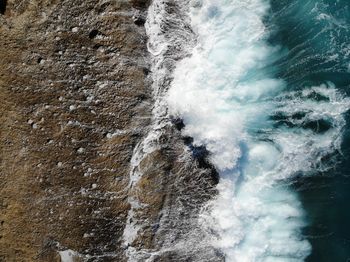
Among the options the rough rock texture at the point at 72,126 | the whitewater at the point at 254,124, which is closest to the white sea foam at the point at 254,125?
the whitewater at the point at 254,124

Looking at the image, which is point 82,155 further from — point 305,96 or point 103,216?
point 305,96

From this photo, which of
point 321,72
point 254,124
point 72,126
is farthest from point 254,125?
point 72,126

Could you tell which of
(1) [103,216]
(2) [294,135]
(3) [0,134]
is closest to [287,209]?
(2) [294,135]

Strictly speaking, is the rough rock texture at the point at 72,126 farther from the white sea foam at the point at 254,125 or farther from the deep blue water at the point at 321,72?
the deep blue water at the point at 321,72

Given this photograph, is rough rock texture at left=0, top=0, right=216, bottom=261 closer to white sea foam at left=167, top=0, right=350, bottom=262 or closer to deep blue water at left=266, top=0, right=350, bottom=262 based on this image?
white sea foam at left=167, top=0, right=350, bottom=262

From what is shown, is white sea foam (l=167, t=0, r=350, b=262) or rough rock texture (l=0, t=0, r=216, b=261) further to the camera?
white sea foam (l=167, t=0, r=350, b=262)

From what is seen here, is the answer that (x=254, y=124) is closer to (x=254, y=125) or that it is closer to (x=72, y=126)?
(x=254, y=125)

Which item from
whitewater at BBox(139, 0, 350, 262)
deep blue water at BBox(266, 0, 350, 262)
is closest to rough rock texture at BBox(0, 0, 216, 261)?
whitewater at BBox(139, 0, 350, 262)
